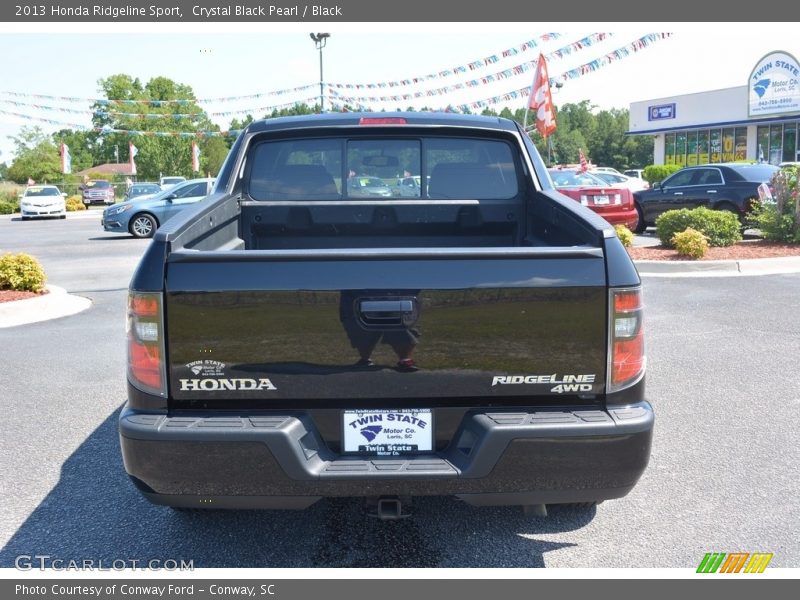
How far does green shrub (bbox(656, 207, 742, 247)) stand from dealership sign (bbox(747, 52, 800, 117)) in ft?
88.5

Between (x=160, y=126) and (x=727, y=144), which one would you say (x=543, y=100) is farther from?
(x=160, y=126)

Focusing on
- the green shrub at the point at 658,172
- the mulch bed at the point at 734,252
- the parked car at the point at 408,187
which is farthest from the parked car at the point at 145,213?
the green shrub at the point at 658,172

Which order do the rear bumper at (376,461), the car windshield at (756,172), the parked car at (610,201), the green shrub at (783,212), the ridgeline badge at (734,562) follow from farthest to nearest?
the car windshield at (756,172)
the parked car at (610,201)
the green shrub at (783,212)
the ridgeline badge at (734,562)
the rear bumper at (376,461)

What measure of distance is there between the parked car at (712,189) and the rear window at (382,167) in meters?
12.9

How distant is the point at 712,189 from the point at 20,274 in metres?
13.5

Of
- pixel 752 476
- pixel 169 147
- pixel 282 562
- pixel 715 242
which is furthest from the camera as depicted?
pixel 169 147

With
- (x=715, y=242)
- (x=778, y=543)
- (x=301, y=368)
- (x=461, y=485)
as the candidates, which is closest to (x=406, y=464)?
(x=461, y=485)

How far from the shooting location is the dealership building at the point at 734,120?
37.5 m

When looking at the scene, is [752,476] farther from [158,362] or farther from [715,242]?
[715,242]

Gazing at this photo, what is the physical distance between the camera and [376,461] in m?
3.05

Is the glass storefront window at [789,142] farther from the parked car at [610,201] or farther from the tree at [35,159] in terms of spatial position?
the tree at [35,159]

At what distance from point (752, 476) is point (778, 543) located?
82cm

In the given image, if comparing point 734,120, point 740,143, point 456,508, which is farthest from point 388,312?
point 740,143

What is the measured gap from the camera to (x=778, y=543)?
3658 mm
